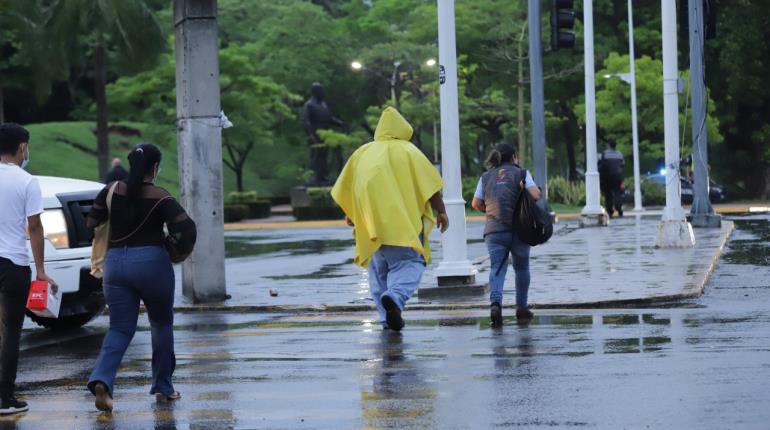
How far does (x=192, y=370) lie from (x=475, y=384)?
2502mm

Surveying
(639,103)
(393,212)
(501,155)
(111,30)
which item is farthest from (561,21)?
(639,103)

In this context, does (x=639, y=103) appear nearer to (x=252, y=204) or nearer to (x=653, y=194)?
(x=653, y=194)

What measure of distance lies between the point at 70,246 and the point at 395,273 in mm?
3234

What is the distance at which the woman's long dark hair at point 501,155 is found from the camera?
14.2 meters

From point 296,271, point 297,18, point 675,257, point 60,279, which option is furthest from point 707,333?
point 297,18

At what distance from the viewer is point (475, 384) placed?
9.85m

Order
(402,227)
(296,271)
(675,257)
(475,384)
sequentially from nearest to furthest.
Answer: (475,384) → (402,227) → (675,257) → (296,271)

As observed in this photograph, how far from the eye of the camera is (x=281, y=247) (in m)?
30.2

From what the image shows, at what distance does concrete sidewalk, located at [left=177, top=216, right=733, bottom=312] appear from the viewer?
633 inches

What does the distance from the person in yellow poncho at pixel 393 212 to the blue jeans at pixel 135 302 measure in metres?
3.68

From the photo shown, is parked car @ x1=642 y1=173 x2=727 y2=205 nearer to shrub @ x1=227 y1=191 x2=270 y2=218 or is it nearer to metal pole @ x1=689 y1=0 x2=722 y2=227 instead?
shrub @ x1=227 y1=191 x2=270 y2=218

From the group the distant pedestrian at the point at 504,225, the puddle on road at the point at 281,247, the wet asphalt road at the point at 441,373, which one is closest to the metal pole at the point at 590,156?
the puddle on road at the point at 281,247

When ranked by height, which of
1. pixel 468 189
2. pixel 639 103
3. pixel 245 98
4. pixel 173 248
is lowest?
pixel 468 189

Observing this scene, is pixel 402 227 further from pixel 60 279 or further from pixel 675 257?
pixel 675 257
